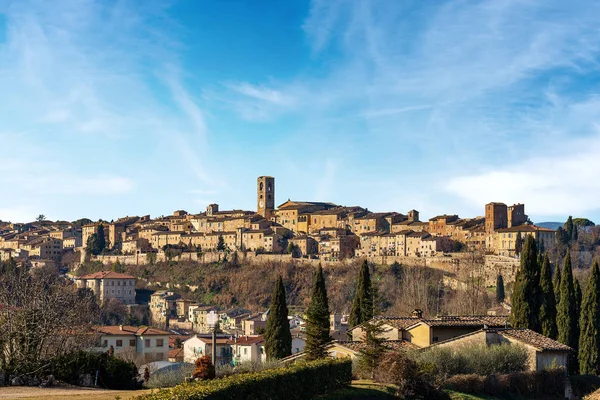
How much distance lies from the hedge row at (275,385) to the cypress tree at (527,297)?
14872 millimetres

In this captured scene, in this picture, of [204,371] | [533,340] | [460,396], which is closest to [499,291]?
[533,340]

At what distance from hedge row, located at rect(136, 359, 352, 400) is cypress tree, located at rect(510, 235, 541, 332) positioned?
1487cm

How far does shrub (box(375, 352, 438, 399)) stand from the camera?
25.4 metres

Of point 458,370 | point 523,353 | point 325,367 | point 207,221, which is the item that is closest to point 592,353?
point 523,353

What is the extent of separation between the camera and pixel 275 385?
65.2 feet

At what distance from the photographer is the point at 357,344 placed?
1248 inches

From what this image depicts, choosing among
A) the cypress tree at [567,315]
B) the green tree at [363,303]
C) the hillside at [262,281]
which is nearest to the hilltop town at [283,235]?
the hillside at [262,281]

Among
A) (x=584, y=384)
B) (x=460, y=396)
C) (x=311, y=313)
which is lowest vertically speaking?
(x=584, y=384)

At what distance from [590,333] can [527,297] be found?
10.8 ft

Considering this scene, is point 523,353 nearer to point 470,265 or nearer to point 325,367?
point 325,367

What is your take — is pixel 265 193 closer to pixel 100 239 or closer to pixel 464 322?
pixel 100 239

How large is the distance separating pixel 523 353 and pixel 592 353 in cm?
915

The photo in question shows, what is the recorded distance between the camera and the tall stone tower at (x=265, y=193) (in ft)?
457

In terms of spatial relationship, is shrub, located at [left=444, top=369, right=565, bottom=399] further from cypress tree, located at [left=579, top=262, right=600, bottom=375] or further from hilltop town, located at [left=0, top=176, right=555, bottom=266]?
hilltop town, located at [left=0, top=176, right=555, bottom=266]
